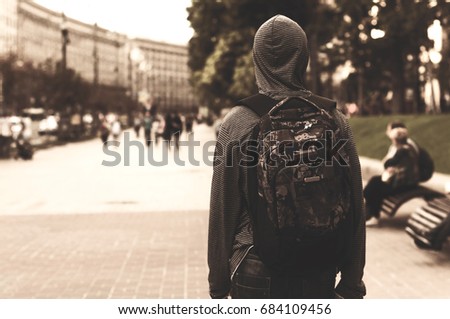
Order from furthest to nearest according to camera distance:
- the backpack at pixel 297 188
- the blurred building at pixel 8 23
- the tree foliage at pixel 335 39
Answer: the blurred building at pixel 8 23 < the tree foliage at pixel 335 39 < the backpack at pixel 297 188

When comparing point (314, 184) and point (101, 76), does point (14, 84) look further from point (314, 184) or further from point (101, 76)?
point (101, 76)

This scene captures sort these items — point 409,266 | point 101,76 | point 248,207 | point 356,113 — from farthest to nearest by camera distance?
point 101,76 < point 356,113 < point 409,266 < point 248,207

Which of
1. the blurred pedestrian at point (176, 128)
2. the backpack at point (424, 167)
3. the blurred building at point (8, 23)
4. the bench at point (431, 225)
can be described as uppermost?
the blurred building at point (8, 23)

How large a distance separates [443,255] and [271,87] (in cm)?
645

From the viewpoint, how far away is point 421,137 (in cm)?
2238

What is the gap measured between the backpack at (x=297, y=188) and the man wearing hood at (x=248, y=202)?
0.23 ft

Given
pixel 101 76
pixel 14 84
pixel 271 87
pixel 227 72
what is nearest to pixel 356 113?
pixel 227 72

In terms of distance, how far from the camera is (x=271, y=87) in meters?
3.14

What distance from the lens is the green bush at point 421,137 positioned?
1994 cm

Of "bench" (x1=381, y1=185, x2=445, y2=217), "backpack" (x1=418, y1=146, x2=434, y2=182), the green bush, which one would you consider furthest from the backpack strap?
the green bush

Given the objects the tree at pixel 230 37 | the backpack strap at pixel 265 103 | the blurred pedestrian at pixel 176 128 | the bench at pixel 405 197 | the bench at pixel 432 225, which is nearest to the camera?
the backpack strap at pixel 265 103

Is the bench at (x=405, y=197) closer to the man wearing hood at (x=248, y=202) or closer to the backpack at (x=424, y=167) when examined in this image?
the backpack at (x=424, y=167)

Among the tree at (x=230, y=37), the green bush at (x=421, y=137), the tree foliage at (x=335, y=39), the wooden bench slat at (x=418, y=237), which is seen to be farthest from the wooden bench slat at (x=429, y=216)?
the tree at (x=230, y=37)

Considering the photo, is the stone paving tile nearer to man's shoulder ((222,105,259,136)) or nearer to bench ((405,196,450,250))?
bench ((405,196,450,250))
